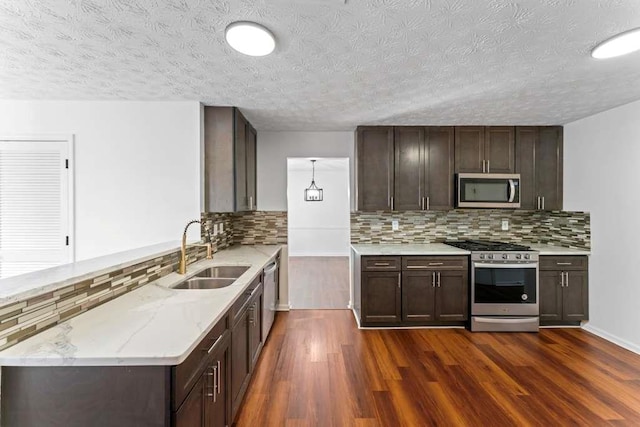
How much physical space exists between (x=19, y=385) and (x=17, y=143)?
2792 mm

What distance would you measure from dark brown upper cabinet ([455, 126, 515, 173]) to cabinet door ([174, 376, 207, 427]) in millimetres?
3565

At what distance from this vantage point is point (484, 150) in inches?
147

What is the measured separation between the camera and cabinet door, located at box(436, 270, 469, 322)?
3.42 m

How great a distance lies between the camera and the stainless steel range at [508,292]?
3.33 m

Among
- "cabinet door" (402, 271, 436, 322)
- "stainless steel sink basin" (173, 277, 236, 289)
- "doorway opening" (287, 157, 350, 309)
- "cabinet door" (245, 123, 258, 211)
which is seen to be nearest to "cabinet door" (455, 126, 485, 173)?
"cabinet door" (402, 271, 436, 322)

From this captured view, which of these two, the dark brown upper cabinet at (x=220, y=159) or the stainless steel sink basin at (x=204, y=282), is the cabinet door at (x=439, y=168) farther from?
the stainless steel sink basin at (x=204, y=282)

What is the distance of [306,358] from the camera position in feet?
9.02

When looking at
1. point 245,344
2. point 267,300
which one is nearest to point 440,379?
point 245,344

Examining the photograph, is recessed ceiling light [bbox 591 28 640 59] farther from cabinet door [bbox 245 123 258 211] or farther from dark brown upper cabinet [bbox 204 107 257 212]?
cabinet door [bbox 245 123 258 211]

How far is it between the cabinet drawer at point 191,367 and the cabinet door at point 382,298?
217 centimetres

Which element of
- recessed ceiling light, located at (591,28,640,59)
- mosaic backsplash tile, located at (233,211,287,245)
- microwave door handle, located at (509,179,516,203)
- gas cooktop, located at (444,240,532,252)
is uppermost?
recessed ceiling light, located at (591,28,640,59)

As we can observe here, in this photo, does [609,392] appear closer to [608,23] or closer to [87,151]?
[608,23]

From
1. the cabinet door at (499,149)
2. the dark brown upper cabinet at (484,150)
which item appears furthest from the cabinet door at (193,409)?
the cabinet door at (499,149)

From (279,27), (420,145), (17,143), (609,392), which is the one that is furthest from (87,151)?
(609,392)
